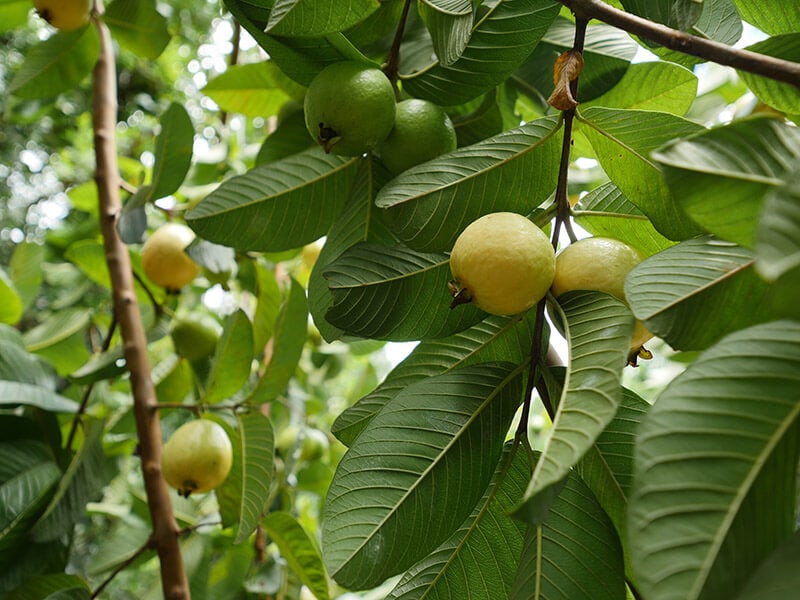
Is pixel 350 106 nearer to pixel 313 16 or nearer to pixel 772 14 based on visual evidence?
pixel 313 16

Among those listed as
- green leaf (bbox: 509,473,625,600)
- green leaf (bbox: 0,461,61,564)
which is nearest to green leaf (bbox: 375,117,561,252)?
green leaf (bbox: 509,473,625,600)

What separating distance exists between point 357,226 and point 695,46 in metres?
0.34

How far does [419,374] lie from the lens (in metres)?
0.61

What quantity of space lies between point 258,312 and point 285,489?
43cm

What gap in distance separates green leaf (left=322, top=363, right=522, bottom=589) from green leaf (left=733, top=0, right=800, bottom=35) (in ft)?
1.18

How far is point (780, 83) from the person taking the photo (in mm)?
516

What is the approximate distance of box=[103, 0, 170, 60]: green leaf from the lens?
111 cm

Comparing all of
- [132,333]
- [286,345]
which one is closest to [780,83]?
[286,345]

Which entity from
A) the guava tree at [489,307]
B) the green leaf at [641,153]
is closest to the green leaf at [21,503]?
Answer: the guava tree at [489,307]

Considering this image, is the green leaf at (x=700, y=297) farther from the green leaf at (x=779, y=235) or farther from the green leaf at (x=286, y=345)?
the green leaf at (x=286, y=345)

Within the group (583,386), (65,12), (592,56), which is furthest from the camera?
(65,12)

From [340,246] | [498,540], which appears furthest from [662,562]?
[340,246]

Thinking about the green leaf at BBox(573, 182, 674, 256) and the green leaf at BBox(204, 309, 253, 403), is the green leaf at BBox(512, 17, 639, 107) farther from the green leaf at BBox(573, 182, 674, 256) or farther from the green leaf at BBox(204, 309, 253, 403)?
the green leaf at BBox(204, 309, 253, 403)

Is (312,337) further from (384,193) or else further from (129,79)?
(129,79)
